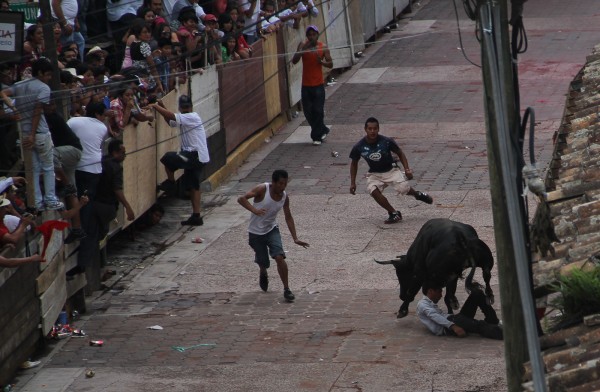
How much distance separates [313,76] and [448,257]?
10388 mm

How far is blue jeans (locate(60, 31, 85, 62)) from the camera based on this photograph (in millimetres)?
18031

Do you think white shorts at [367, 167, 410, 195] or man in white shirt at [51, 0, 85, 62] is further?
white shorts at [367, 167, 410, 195]

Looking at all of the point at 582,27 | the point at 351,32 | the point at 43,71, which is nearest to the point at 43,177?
the point at 43,71

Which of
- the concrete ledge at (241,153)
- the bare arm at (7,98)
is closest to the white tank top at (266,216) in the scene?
the bare arm at (7,98)

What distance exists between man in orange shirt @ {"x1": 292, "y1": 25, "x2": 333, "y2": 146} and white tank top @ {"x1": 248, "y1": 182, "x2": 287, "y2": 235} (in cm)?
820

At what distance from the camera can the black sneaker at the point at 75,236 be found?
14.9m

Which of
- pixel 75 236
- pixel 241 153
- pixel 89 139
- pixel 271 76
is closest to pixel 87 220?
pixel 75 236

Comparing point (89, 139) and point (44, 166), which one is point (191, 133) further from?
point (44, 166)

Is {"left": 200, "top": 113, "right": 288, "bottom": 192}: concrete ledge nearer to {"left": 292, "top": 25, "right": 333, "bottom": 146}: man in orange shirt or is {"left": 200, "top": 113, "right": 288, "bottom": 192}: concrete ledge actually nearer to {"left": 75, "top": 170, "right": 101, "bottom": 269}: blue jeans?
{"left": 292, "top": 25, "right": 333, "bottom": 146}: man in orange shirt

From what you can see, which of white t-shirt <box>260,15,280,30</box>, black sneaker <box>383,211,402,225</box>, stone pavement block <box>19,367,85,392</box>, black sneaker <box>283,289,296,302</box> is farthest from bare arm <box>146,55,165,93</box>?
stone pavement block <box>19,367,85,392</box>

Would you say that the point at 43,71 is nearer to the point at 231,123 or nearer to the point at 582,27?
the point at 231,123

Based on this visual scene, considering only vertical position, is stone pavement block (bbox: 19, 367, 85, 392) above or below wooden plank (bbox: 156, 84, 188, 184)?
below

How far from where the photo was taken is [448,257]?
13.4 meters

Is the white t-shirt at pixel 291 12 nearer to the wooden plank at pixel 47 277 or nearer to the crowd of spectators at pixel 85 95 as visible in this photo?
the crowd of spectators at pixel 85 95
